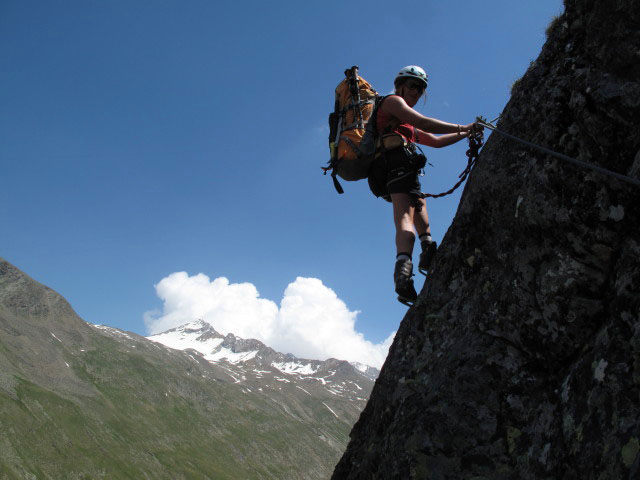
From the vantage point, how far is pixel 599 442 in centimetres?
341

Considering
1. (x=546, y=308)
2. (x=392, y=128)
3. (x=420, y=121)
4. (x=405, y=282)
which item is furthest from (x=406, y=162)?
(x=546, y=308)

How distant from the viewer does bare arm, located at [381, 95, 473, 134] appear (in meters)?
6.93

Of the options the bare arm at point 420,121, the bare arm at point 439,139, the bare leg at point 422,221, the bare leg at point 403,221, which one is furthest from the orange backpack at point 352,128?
the bare leg at point 422,221

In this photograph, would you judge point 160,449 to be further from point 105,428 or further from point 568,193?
point 568,193

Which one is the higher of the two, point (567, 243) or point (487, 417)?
point (567, 243)

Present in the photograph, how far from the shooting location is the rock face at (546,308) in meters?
3.73

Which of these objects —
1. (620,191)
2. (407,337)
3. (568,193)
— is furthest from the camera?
(407,337)

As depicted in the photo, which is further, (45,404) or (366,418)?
(45,404)

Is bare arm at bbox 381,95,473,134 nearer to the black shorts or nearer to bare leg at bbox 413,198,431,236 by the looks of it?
the black shorts

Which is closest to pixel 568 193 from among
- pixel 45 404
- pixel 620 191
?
pixel 620 191

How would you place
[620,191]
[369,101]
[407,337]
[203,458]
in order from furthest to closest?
[203,458] < [369,101] < [407,337] < [620,191]

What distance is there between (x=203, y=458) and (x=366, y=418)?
20836cm

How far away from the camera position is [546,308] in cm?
456

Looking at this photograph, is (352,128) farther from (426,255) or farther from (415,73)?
(426,255)
